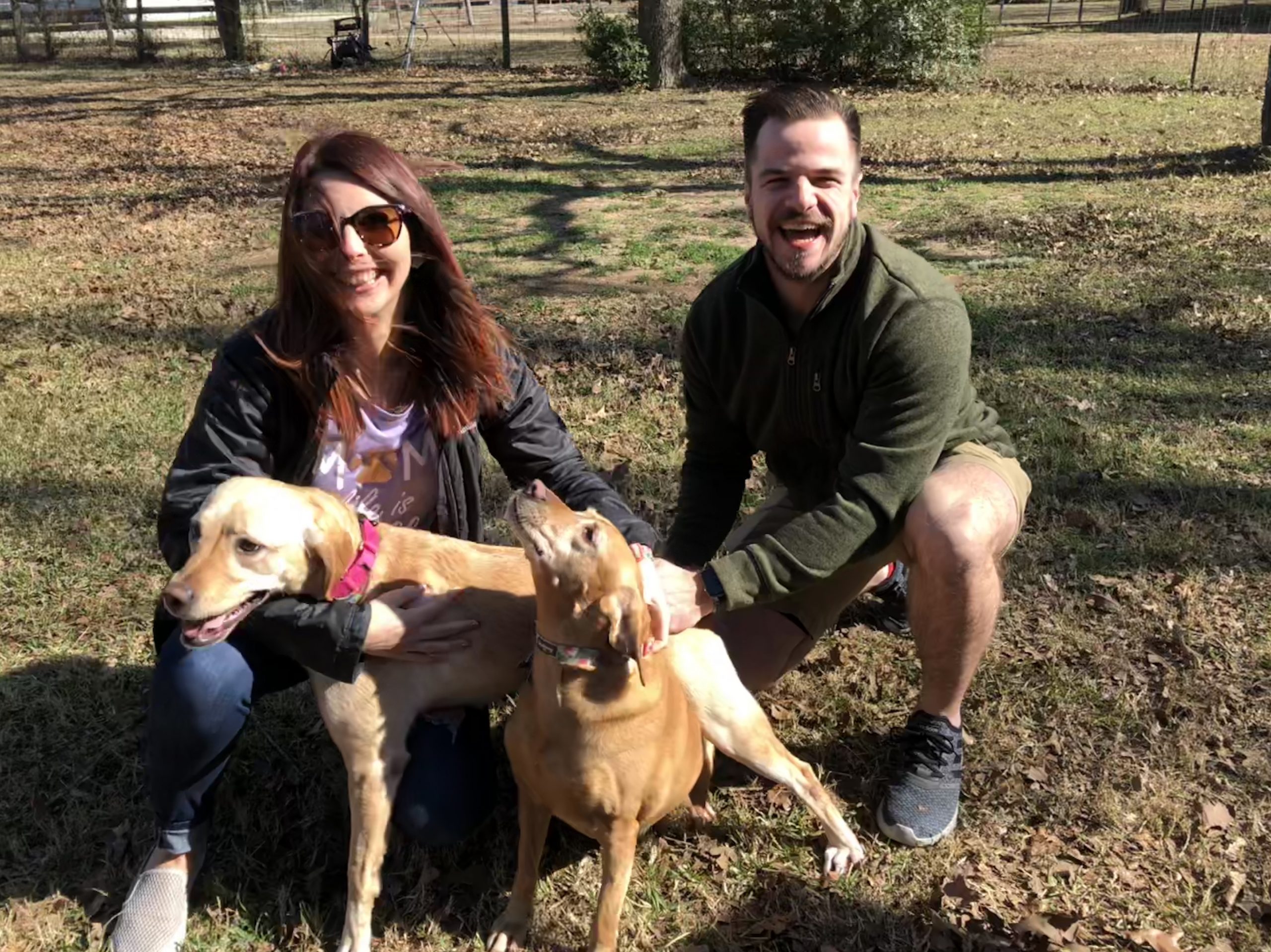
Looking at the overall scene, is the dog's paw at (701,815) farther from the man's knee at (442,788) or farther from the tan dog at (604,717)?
the man's knee at (442,788)

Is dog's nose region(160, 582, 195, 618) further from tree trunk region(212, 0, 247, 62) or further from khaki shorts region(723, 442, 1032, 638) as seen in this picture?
tree trunk region(212, 0, 247, 62)

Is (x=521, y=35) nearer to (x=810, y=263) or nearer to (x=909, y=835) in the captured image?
(x=810, y=263)

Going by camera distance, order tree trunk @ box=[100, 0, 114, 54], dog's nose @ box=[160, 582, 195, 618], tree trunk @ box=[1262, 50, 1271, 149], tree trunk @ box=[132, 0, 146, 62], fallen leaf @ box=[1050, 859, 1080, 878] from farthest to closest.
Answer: tree trunk @ box=[100, 0, 114, 54], tree trunk @ box=[132, 0, 146, 62], tree trunk @ box=[1262, 50, 1271, 149], fallen leaf @ box=[1050, 859, 1080, 878], dog's nose @ box=[160, 582, 195, 618]

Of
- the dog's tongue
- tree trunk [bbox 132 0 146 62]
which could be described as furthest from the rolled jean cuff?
tree trunk [bbox 132 0 146 62]

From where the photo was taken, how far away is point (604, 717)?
2.51m

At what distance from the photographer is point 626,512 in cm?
311

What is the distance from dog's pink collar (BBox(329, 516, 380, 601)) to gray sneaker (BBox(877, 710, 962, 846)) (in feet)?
5.41

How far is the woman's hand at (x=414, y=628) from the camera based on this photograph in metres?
2.66

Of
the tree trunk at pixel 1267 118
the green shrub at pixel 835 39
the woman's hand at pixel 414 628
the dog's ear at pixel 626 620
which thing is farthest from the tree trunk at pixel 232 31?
the dog's ear at pixel 626 620

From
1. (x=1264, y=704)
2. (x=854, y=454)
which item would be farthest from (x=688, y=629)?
(x=1264, y=704)

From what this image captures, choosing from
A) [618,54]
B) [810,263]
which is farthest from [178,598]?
[618,54]

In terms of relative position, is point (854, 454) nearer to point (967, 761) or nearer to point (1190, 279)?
point (967, 761)

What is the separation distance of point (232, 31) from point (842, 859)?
28.8 meters

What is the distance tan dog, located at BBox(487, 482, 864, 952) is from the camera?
2387mm
